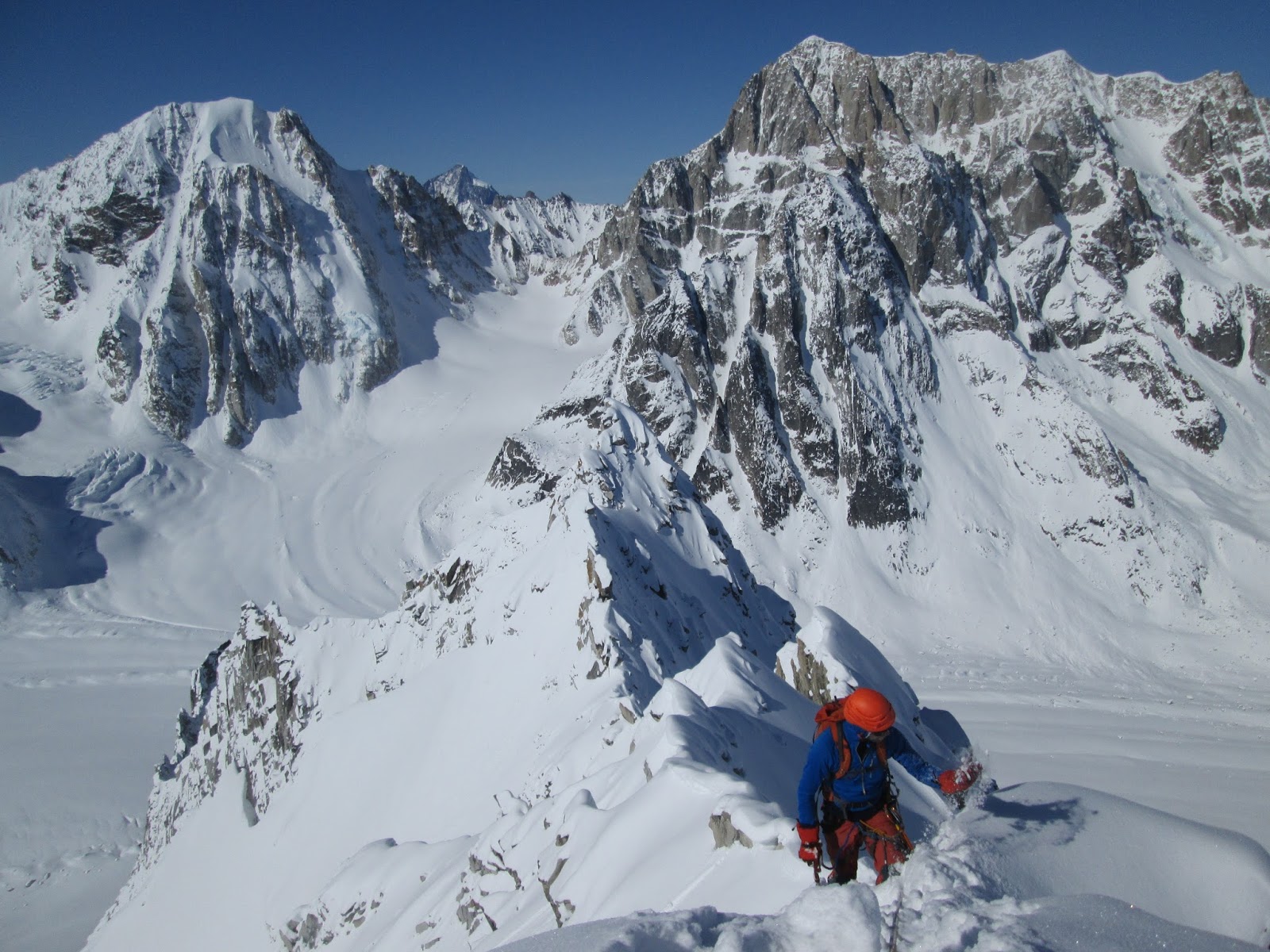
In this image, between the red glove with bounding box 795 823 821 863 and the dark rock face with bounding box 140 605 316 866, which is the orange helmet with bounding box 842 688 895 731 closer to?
the red glove with bounding box 795 823 821 863

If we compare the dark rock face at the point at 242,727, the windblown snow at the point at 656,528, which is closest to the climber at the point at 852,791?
the windblown snow at the point at 656,528

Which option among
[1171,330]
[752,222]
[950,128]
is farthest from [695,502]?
[950,128]

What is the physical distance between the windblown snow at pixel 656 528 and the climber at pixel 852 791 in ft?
1.13

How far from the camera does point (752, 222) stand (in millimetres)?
84438

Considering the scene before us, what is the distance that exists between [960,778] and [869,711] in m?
2.02

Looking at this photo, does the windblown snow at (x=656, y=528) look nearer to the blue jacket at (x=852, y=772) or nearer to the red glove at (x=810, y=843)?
the red glove at (x=810, y=843)

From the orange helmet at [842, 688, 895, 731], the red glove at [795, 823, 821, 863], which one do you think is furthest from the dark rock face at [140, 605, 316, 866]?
the orange helmet at [842, 688, 895, 731]

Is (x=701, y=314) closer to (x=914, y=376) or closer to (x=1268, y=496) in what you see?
(x=914, y=376)

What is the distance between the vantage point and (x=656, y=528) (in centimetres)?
2880

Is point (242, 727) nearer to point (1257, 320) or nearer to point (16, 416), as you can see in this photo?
point (16, 416)

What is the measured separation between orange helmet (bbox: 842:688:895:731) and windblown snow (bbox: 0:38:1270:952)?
118cm

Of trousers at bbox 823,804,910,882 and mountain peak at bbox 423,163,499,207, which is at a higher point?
mountain peak at bbox 423,163,499,207

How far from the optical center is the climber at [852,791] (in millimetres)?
6082

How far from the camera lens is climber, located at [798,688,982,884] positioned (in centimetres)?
608
